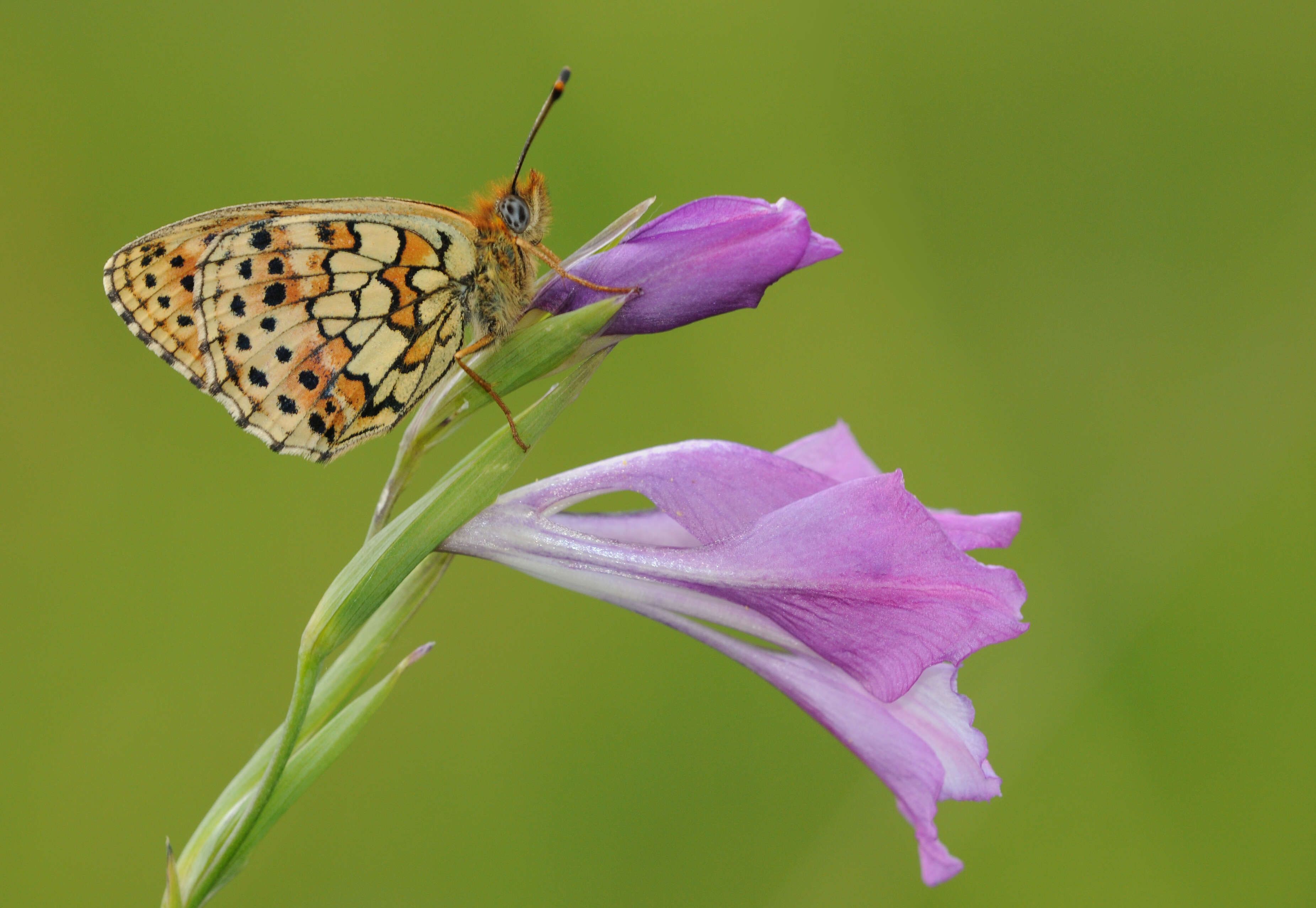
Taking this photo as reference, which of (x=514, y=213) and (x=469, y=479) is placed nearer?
(x=469, y=479)

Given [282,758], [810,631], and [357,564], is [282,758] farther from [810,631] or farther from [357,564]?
[810,631]

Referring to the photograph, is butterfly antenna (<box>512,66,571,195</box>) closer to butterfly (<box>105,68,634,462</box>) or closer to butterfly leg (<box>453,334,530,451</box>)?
butterfly (<box>105,68,634,462</box>)

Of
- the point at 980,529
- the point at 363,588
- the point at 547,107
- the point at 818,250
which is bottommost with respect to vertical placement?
the point at 980,529

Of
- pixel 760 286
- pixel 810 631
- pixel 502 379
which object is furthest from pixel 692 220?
pixel 810 631

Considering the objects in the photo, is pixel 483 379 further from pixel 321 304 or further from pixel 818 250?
pixel 818 250

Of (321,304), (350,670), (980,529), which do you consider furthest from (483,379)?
(980,529)
